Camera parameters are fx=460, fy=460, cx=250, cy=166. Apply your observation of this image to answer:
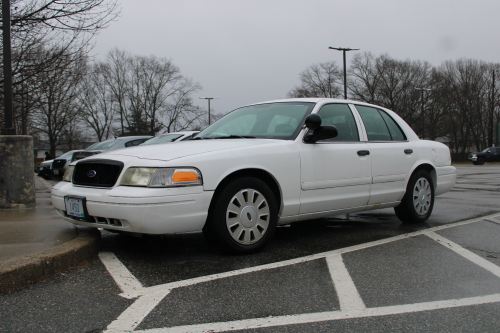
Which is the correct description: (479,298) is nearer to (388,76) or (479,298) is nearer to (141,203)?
(141,203)

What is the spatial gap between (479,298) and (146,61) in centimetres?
5738

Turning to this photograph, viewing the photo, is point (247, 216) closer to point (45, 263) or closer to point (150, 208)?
point (150, 208)

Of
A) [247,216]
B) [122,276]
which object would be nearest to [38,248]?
[122,276]

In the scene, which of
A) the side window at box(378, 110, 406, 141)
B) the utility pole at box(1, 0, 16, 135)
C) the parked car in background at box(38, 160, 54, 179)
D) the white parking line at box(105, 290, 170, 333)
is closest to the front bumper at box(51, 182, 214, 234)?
the white parking line at box(105, 290, 170, 333)

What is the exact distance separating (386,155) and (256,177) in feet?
6.28

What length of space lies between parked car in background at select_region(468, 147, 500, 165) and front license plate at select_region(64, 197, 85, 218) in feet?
124

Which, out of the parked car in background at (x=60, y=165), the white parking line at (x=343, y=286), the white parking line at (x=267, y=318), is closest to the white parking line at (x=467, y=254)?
the white parking line at (x=267, y=318)

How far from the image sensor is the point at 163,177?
3680 millimetres

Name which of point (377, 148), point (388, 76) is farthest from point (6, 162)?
point (388, 76)

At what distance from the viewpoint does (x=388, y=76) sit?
170 feet

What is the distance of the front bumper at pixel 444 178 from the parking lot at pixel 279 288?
122 centimetres

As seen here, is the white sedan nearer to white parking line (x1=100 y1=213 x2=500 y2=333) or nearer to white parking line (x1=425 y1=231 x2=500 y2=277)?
white parking line (x1=100 y1=213 x2=500 y2=333)

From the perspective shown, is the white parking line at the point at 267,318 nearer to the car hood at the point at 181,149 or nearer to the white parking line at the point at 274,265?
the white parking line at the point at 274,265

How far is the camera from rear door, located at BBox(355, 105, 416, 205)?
207 inches
